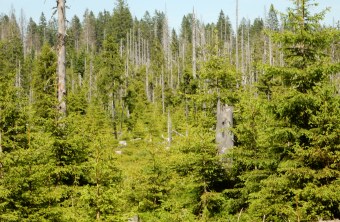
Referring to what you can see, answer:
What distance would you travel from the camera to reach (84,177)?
1045 centimetres

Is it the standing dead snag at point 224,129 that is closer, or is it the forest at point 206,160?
the forest at point 206,160

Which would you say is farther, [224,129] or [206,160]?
[224,129]

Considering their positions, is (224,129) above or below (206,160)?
above

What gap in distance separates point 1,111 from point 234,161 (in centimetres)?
731

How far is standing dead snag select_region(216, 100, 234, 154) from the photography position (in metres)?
14.6

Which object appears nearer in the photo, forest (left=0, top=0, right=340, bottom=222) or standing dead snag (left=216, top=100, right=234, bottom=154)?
forest (left=0, top=0, right=340, bottom=222)

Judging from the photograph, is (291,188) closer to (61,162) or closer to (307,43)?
(307,43)

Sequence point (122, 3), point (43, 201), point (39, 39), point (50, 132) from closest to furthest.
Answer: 1. point (43, 201)
2. point (50, 132)
3. point (122, 3)
4. point (39, 39)

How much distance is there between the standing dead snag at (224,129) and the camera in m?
14.6

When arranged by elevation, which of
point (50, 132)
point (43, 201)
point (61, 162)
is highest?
point (50, 132)

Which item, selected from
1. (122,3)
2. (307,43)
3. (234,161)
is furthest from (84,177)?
(122,3)

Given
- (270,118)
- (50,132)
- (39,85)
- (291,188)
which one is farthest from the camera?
(39,85)

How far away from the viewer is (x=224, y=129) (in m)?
14.7

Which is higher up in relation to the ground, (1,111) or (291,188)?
(1,111)
